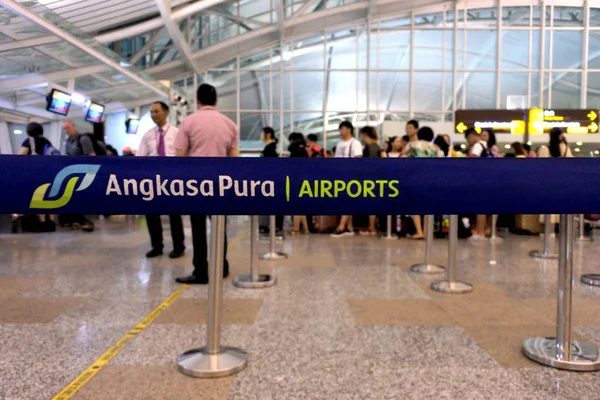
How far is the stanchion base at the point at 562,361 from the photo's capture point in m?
2.85

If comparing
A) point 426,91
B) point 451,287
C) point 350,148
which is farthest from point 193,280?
point 426,91

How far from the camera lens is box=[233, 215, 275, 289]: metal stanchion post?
498 cm

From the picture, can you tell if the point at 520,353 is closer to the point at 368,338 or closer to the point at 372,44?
the point at 368,338

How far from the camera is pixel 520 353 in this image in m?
3.12

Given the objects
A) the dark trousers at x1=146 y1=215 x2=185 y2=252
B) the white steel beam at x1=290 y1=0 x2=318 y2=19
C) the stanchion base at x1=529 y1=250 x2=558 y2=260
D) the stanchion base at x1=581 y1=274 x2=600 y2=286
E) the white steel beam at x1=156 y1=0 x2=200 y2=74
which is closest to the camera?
the stanchion base at x1=581 y1=274 x2=600 y2=286

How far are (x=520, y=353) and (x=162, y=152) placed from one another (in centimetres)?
461

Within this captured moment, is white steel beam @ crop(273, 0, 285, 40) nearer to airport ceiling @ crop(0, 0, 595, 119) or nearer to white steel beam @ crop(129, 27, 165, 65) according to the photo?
airport ceiling @ crop(0, 0, 595, 119)

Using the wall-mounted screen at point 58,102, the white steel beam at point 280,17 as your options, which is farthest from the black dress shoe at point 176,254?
the white steel beam at point 280,17

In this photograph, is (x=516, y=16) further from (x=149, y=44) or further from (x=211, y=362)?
(x=211, y=362)

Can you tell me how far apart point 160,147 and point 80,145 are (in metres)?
3.73

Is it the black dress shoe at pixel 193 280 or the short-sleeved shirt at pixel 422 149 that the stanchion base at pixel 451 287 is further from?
the short-sleeved shirt at pixel 422 149

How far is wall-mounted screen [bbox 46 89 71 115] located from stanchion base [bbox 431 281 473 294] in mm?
12906

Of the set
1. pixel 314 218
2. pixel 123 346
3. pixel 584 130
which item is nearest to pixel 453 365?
pixel 123 346

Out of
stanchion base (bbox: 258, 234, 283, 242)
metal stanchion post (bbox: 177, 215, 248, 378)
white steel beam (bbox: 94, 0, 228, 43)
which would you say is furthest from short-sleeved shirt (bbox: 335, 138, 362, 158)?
white steel beam (bbox: 94, 0, 228, 43)
